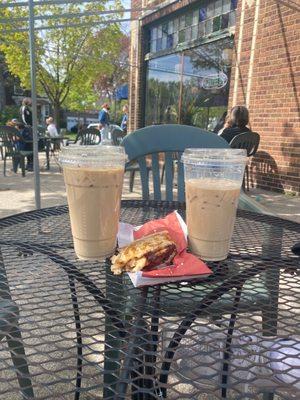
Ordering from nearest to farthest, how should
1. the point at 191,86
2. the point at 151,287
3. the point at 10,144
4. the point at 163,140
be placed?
1. the point at 151,287
2. the point at 163,140
3. the point at 10,144
4. the point at 191,86

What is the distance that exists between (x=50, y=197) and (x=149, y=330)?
5225 mm

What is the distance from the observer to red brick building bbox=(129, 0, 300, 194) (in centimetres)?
585

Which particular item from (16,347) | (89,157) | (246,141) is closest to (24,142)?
(246,141)

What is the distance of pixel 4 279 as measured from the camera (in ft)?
3.12

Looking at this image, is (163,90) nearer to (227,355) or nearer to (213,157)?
(213,157)

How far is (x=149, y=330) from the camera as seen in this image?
29.5 inches

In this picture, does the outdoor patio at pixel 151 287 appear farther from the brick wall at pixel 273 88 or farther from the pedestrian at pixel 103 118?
the pedestrian at pixel 103 118

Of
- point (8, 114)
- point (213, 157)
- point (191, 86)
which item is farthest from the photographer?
point (8, 114)

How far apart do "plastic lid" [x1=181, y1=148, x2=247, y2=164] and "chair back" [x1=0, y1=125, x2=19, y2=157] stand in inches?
294

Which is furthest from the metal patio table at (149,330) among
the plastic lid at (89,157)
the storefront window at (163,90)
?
the storefront window at (163,90)

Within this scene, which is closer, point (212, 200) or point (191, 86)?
point (212, 200)

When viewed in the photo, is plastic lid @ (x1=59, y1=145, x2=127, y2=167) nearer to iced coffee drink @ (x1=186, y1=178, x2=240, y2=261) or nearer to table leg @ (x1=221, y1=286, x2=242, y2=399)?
iced coffee drink @ (x1=186, y1=178, x2=240, y2=261)

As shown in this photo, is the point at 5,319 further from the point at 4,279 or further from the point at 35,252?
the point at 35,252

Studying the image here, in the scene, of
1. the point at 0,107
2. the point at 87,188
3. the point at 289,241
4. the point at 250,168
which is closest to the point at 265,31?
the point at 250,168
